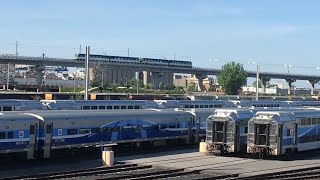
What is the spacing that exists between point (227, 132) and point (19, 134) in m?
14.1

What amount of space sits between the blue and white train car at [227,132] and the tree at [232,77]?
110971mm

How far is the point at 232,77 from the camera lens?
146875 mm

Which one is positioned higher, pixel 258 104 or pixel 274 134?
pixel 258 104

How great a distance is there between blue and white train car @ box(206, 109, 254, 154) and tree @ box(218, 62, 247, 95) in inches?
4369

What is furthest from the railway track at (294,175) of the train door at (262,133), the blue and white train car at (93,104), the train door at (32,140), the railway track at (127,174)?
the blue and white train car at (93,104)

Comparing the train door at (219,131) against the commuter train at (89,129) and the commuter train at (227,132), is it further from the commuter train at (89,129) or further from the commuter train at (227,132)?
the commuter train at (89,129)

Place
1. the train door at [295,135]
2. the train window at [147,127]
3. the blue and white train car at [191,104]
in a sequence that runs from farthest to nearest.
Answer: the blue and white train car at [191,104]
the train window at [147,127]
the train door at [295,135]

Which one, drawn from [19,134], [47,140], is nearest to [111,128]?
[47,140]

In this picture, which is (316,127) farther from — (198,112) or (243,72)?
(243,72)

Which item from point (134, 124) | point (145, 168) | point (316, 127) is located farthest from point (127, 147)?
point (316, 127)

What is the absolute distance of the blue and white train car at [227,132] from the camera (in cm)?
3559

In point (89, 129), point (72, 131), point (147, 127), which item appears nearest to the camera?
point (72, 131)

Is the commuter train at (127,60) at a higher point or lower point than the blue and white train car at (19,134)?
higher

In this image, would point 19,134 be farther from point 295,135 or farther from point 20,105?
point 295,135
